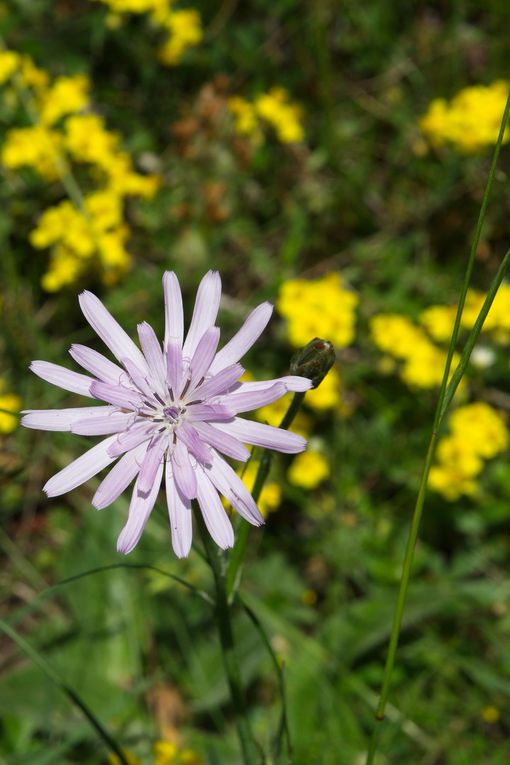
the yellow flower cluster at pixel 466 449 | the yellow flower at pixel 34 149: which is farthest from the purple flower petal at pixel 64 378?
the yellow flower at pixel 34 149

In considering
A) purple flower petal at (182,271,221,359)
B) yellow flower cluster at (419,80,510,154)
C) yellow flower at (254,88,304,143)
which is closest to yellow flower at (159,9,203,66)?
yellow flower at (254,88,304,143)

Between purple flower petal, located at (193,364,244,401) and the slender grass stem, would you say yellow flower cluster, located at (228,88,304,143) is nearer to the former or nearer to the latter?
the slender grass stem

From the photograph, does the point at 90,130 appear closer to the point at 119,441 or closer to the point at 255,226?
the point at 255,226

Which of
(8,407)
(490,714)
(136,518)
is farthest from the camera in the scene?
(8,407)

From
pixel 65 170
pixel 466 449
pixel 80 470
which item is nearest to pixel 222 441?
pixel 80 470

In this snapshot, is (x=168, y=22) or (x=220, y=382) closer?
(x=220, y=382)

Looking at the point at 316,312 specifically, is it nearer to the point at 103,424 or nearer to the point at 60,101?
the point at 60,101
